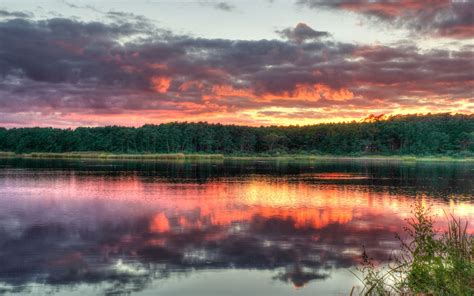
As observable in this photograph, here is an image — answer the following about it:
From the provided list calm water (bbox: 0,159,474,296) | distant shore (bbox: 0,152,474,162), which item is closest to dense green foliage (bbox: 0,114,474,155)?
distant shore (bbox: 0,152,474,162)

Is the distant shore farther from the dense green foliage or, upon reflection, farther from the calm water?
the calm water

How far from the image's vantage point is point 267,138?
143375 mm

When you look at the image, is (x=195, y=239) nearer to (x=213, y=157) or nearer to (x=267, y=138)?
(x=213, y=157)

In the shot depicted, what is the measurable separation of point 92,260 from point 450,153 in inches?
4835

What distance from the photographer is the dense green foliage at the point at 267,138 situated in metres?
129

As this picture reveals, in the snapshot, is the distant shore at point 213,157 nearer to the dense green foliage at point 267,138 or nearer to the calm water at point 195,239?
the dense green foliage at point 267,138

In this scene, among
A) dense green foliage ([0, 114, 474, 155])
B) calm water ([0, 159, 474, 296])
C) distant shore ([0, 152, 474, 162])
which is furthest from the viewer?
dense green foliage ([0, 114, 474, 155])

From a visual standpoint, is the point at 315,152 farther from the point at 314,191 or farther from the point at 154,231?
the point at 154,231

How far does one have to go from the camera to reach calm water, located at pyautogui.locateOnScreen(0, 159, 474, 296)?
11461 millimetres

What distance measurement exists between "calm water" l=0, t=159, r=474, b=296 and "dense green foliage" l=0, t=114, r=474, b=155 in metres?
104

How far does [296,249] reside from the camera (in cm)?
1505

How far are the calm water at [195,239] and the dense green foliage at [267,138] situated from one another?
104089 mm

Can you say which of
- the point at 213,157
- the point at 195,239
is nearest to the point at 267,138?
the point at 213,157

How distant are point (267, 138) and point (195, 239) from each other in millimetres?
127655
